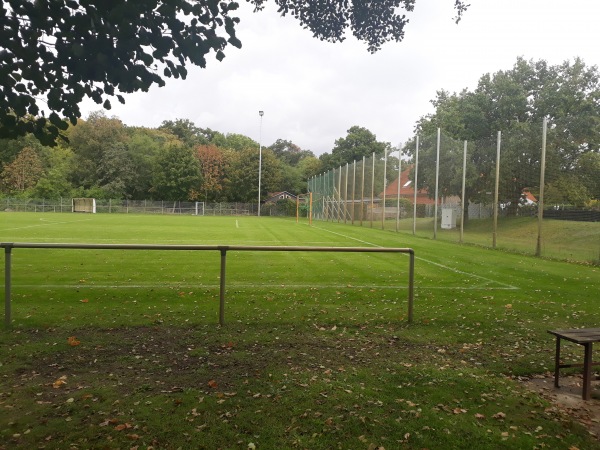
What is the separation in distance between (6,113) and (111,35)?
116 centimetres

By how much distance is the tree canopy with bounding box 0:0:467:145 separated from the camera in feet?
12.2

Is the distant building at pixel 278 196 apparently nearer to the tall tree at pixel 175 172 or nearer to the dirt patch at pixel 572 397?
the tall tree at pixel 175 172

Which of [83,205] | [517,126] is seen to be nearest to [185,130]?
[83,205]

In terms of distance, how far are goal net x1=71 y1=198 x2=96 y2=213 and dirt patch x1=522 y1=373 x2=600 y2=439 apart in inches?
2579

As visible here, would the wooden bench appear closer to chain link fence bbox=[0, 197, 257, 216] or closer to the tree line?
chain link fence bbox=[0, 197, 257, 216]

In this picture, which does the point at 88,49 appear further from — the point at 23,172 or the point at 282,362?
the point at 23,172

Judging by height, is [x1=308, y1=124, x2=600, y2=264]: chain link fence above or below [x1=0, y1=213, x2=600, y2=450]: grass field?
above

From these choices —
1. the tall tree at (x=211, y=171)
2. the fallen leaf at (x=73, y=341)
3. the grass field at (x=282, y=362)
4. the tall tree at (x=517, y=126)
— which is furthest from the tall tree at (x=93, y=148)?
the fallen leaf at (x=73, y=341)

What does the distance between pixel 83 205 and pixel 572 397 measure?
6688 cm

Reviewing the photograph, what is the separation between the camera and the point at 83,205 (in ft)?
210

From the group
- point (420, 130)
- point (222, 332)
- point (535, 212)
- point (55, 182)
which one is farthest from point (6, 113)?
point (55, 182)

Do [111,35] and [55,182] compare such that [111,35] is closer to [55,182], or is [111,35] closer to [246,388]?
[246,388]

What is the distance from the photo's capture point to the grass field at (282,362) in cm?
368

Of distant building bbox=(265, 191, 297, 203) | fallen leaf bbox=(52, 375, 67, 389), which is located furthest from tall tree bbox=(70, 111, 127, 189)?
fallen leaf bbox=(52, 375, 67, 389)
